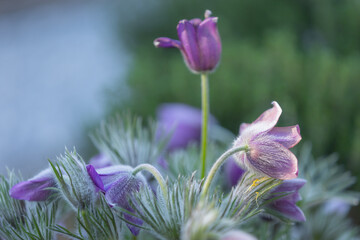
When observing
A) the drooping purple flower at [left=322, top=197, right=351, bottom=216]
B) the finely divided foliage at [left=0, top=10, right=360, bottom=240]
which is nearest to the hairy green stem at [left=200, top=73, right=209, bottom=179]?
the finely divided foliage at [left=0, top=10, right=360, bottom=240]

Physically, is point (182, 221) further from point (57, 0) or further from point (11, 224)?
point (57, 0)

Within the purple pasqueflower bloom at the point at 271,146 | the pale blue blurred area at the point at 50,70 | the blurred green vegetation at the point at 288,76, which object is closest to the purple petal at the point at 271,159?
the purple pasqueflower bloom at the point at 271,146

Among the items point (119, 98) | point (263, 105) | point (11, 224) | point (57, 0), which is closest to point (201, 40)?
point (11, 224)

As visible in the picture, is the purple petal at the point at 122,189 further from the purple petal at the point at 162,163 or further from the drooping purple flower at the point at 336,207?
the drooping purple flower at the point at 336,207

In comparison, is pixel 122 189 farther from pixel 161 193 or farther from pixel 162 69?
pixel 162 69

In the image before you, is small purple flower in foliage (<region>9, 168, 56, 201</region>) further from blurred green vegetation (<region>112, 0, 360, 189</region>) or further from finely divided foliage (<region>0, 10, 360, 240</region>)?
blurred green vegetation (<region>112, 0, 360, 189</region>)
